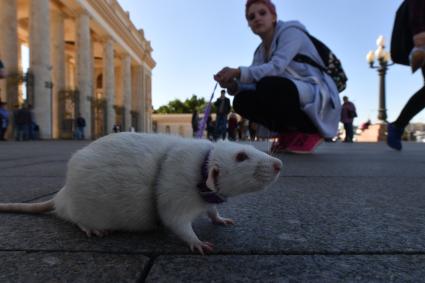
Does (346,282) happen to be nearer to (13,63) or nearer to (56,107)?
(13,63)

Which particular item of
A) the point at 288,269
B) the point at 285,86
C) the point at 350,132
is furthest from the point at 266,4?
the point at 350,132

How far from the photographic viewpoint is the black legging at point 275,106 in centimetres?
474

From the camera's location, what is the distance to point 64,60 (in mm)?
25891

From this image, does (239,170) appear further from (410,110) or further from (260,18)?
(410,110)

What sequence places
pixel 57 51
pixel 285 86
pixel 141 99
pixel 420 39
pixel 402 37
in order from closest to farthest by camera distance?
pixel 420 39 < pixel 285 86 < pixel 402 37 < pixel 57 51 < pixel 141 99

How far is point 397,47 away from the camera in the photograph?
5.14m

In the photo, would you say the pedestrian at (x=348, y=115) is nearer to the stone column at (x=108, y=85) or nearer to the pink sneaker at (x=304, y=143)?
the pink sneaker at (x=304, y=143)

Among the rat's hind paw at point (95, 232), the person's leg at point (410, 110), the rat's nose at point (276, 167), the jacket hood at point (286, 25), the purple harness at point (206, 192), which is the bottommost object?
the rat's hind paw at point (95, 232)

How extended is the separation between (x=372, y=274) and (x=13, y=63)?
20633 millimetres

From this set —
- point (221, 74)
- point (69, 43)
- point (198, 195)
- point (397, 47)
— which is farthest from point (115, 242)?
point (69, 43)

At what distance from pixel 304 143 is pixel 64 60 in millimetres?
23436

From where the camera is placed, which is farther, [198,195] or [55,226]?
[55,226]

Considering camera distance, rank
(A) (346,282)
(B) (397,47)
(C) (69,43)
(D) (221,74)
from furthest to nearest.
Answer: (C) (69,43), (B) (397,47), (D) (221,74), (A) (346,282)

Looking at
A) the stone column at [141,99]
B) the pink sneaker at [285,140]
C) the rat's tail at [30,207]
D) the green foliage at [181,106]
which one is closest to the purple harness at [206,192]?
the rat's tail at [30,207]
